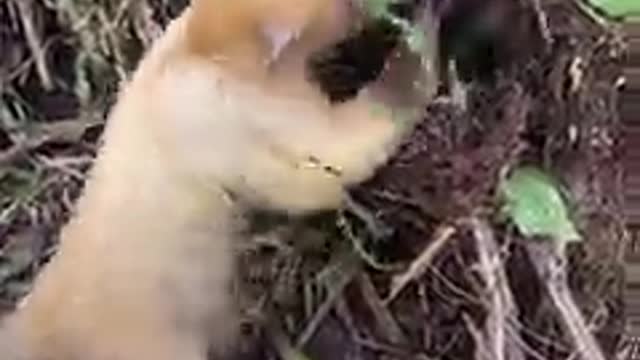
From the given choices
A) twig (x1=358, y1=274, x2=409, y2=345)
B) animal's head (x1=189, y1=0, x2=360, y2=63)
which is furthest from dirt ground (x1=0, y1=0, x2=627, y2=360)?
animal's head (x1=189, y1=0, x2=360, y2=63)

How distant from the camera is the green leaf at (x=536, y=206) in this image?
131cm

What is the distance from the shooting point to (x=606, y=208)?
134 cm

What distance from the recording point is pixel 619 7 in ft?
3.99

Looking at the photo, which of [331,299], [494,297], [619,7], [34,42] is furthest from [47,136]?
[619,7]

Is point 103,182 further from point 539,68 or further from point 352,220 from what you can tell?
point 539,68

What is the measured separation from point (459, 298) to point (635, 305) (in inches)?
17.9

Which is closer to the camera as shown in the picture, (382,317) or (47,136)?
(382,317)

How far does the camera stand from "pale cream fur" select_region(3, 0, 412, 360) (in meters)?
1.19

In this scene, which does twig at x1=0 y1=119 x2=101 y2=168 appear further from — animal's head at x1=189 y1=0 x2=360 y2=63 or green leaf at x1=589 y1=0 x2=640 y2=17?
green leaf at x1=589 y1=0 x2=640 y2=17

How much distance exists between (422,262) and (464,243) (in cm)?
4

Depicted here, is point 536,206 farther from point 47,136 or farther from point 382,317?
point 47,136

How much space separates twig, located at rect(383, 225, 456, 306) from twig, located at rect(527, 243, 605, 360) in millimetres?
70

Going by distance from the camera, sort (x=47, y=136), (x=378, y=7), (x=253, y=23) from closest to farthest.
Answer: (x=253, y=23), (x=378, y=7), (x=47, y=136)

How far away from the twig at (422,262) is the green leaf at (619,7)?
226 mm
